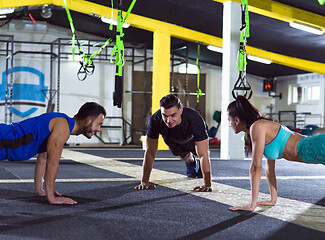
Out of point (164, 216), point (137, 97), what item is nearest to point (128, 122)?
point (137, 97)

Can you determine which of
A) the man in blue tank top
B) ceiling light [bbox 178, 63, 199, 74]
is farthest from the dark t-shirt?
ceiling light [bbox 178, 63, 199, 74]

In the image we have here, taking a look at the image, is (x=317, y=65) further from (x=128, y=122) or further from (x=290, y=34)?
(x=128, y=122)

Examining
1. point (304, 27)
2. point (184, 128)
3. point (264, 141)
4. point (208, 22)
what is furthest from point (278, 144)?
point (208, 22)

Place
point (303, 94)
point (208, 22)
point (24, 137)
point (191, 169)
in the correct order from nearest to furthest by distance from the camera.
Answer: point (24, 137)
point (191, 169)
point (208, 22)
point (303, 94)

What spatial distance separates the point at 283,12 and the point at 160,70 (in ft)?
10.6

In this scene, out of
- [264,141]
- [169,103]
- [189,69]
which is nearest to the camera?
[264,141]

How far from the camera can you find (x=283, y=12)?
7605mm

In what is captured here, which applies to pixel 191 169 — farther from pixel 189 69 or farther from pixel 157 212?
pixel 189 69

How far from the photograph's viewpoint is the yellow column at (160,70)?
9648 millimetres

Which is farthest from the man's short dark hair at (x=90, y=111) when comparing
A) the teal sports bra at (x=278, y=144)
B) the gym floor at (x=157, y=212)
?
the teal sports bra at (x=278, y=144)

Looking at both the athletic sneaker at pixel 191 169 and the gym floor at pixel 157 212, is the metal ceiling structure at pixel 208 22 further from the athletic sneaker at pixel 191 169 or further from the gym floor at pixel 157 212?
the gym floor at pixel 157 212

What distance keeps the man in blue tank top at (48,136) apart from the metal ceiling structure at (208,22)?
204 inches

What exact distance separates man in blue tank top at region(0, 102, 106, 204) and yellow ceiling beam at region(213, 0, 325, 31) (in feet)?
16.9

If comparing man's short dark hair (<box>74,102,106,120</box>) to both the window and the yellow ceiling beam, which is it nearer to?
the yellow ceiling beam
